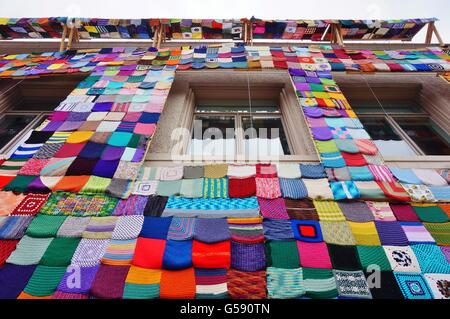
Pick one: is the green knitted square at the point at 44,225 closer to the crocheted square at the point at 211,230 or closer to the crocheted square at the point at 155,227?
the crocheted square at the point at 155,227

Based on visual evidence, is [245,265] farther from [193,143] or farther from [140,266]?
[193,143]

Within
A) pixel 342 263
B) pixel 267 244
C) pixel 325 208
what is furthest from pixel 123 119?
pixel 342 263

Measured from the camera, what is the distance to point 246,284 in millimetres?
1341

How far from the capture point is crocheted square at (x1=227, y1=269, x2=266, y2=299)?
1.29 metres

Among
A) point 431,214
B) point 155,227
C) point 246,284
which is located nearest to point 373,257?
point 431,214

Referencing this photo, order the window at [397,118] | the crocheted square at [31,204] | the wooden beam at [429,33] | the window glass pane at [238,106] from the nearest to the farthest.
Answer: the crocheted square at [31,204]
the window at [397,118]
the window glass pane at [238,106]
the wooden beam at [429,33]

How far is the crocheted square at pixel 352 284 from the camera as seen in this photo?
1.30 metres

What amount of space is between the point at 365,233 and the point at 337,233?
191 millimetres

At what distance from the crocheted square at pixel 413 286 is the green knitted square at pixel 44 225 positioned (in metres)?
2.13

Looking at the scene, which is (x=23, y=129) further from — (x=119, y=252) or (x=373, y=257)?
(x=373, y=257)

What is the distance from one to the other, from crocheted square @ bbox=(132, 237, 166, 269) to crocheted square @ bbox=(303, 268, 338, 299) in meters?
0.86

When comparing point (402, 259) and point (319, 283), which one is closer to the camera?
point (319, 283)

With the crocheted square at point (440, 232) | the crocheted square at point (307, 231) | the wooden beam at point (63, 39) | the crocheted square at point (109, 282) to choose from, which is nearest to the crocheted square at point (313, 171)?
the crocheted square at point (307, 231)

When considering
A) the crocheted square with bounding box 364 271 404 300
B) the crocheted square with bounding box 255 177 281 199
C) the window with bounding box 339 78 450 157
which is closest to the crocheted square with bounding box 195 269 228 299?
the crocheted square with bounding box 255 177 281 199
